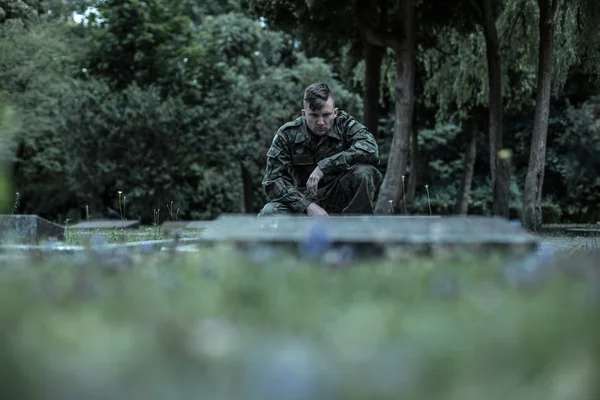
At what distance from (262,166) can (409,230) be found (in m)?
21.3

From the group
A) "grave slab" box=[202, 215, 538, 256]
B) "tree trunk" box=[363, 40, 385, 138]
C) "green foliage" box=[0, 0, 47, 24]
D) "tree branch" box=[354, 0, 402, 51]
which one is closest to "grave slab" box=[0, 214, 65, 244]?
"grave slab" box=[202, 215, 538, 256]

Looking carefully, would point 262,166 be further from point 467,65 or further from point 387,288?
point 387,288

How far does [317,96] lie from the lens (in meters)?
6.38

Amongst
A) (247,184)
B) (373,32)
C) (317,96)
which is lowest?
(247,184)

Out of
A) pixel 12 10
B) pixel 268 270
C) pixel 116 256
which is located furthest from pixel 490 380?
pixel 12 10

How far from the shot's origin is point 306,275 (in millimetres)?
2316

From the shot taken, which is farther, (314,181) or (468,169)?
(468,169)

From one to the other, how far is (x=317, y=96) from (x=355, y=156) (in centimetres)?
59

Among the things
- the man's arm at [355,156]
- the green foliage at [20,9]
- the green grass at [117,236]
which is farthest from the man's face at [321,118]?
the green foliage at [20,9]

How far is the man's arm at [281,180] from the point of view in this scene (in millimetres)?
6242

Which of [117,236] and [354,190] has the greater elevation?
[354,190]

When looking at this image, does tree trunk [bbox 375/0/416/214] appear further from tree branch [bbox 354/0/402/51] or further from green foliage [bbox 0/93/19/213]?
green foliage [bbox 0/93/19/213]

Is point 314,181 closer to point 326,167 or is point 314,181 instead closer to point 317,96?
point 326,167

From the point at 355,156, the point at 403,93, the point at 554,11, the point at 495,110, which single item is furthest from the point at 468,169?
the point at 355,156
